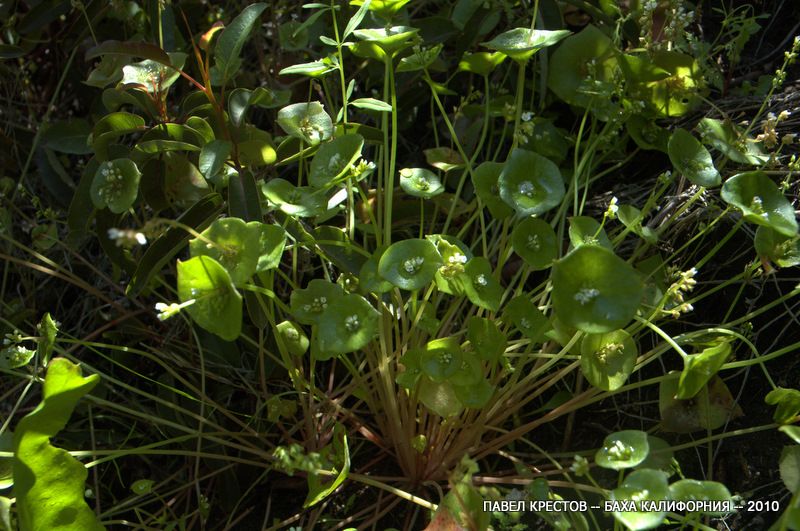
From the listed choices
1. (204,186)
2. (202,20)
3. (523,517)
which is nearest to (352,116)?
(202,20)

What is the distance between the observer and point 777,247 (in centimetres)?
99

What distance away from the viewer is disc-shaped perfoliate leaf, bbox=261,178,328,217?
0.95 meters

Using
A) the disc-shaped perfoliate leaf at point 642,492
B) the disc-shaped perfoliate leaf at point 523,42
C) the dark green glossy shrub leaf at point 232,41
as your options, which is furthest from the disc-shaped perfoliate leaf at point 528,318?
the dark green glossy shrub leaf at point 232,41

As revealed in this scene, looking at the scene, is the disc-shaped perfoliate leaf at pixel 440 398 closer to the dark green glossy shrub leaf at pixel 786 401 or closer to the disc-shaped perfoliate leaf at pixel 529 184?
the disc-shaped perfoliate leaf at pixel 529 184

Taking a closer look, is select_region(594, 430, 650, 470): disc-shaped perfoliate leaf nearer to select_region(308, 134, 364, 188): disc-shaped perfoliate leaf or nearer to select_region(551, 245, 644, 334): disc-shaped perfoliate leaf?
select_region(551, 245, 644, 334): disc-shaped perfoliate leaf

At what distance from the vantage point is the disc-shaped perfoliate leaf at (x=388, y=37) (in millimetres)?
990

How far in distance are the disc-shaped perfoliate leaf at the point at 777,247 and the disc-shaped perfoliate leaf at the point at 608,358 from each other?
219 mm

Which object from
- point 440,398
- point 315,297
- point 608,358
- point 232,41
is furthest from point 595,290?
point 232,41

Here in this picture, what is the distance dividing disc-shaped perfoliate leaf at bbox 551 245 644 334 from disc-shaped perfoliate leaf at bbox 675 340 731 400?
0.39ft

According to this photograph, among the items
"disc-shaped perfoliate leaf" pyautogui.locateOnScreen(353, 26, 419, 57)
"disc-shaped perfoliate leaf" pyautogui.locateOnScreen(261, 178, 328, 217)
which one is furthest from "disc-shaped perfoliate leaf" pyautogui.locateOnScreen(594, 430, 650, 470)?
"disc-shaped perfoliate leaf" pyautogui.locateOnScreen(353, 26, 419, 57)

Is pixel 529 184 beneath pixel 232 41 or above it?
beneath

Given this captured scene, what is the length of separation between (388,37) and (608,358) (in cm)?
50

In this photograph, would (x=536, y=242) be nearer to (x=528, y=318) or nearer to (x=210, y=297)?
(x=528, y=318)

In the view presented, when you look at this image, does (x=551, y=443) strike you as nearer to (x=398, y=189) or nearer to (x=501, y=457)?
(x=501, y=457)
